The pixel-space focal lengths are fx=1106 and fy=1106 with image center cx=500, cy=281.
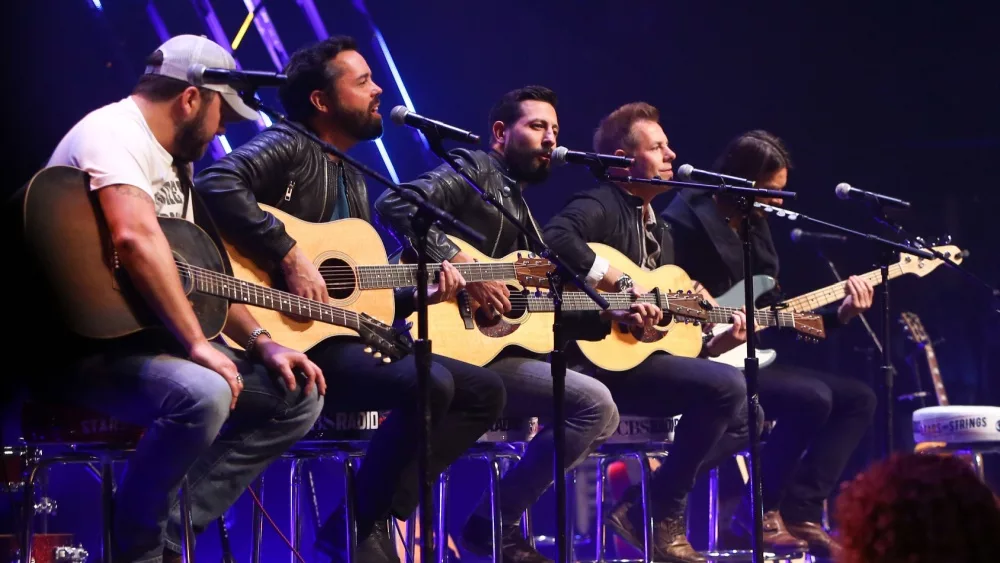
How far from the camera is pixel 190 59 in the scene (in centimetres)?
345

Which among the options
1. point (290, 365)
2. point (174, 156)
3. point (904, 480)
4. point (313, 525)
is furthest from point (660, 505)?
point (904, 480)

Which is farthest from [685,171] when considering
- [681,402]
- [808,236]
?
[808,236]

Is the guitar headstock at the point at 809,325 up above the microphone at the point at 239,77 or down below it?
below

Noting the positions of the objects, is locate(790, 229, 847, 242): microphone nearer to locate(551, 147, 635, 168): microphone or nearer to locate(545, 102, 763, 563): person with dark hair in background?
locate(545, 102, 763, 563): person with dark hair in background

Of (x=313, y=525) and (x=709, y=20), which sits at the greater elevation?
(x=709, y=20)

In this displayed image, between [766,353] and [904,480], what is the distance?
405 centimetres

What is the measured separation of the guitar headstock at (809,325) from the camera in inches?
221

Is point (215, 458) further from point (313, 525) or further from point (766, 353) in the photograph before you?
point (766, 353)

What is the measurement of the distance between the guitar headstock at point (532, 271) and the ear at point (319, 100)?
986mm

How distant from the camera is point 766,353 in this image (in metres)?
5.58

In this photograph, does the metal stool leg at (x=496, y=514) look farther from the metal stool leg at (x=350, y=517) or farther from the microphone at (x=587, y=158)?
the microphone at (x=587, y=158)

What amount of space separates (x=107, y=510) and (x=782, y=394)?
131 inches

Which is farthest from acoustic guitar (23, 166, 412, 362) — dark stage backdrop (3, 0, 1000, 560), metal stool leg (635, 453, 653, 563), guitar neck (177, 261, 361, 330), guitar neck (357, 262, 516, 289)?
dark stage backdrop (3, 0, 1000, 560)

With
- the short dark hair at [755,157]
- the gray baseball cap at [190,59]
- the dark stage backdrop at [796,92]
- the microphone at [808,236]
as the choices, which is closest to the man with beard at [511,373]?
the gray baseball cap at [190,59]
